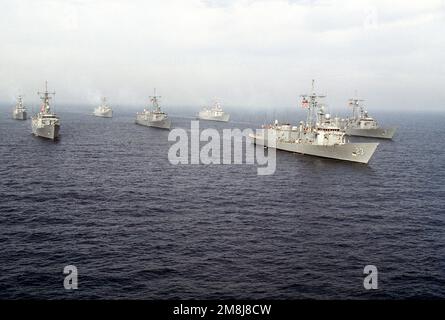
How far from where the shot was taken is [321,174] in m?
82.6

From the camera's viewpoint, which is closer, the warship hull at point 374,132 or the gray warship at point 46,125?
the gray warship at point 46,125

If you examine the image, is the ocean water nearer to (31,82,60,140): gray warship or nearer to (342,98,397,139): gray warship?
(31,82,60,140): gray warship

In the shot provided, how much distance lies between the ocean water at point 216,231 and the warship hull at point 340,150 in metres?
6.40

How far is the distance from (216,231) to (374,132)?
425ft

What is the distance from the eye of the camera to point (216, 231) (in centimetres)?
4766

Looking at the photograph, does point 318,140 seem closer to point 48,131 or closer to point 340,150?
point 340,150

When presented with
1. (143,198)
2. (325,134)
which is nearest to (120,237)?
(143,198)

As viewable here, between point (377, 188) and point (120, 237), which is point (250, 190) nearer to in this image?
point (377, 188)

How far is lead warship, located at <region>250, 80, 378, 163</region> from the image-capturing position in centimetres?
9488

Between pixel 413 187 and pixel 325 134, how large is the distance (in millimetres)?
33770

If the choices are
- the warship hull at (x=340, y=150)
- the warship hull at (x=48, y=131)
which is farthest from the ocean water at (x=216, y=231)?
the warship hull at (x=48, y=131)

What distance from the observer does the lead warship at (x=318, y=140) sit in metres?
94.9

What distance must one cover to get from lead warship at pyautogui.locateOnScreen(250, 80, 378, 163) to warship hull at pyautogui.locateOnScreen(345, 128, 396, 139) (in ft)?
158

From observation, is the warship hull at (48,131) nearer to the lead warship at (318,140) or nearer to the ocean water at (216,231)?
the ocean water at (216,231)
